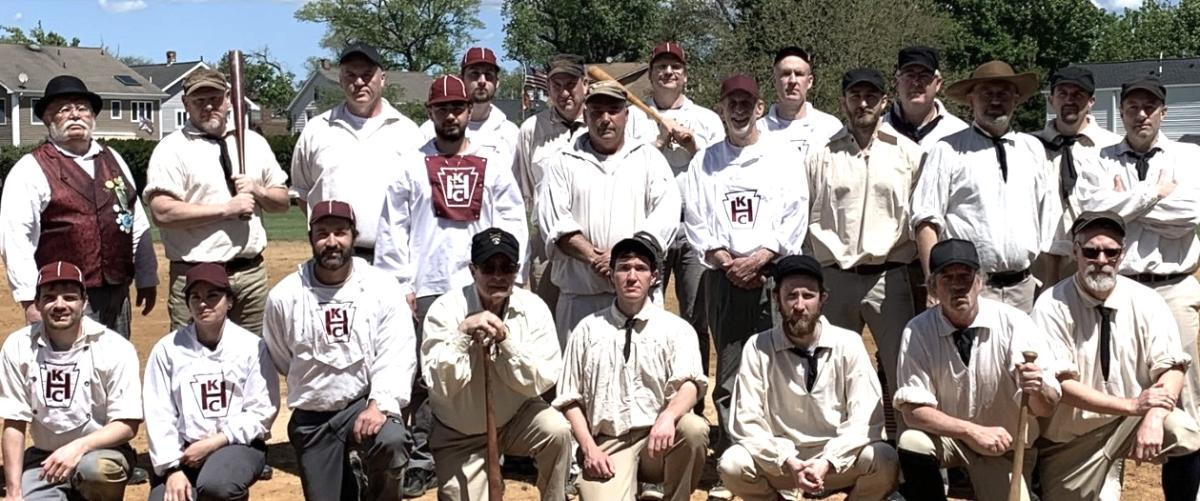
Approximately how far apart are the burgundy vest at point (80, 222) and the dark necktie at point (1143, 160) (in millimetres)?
5976

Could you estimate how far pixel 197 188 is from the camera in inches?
300

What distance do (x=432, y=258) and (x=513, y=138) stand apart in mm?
1623

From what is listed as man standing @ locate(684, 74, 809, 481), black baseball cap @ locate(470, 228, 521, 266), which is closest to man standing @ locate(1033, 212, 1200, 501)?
man standing @ locate(684, 74, 809, 481)

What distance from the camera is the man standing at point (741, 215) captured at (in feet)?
24.4

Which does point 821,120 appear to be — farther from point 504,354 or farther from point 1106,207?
point 504,354

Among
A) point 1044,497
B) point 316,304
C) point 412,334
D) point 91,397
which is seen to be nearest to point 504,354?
point 412,334

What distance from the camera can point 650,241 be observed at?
7047mm

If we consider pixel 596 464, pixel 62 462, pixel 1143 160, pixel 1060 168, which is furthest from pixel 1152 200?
pixel 62 462

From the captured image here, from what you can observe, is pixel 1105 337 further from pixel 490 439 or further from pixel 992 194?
pixel 490 439

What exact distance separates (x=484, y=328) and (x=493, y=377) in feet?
1.38

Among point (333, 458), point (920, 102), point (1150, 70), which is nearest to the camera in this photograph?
point (333, 458)

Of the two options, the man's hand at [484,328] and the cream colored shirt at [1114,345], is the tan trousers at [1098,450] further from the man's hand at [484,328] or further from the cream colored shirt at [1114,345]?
the man's hand at [484,328]

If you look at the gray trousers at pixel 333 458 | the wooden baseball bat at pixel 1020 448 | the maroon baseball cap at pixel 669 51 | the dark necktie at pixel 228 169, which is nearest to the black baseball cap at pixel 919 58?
the maroon baseball cap at pixel 669 51

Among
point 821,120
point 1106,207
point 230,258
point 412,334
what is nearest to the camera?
point 412,334
